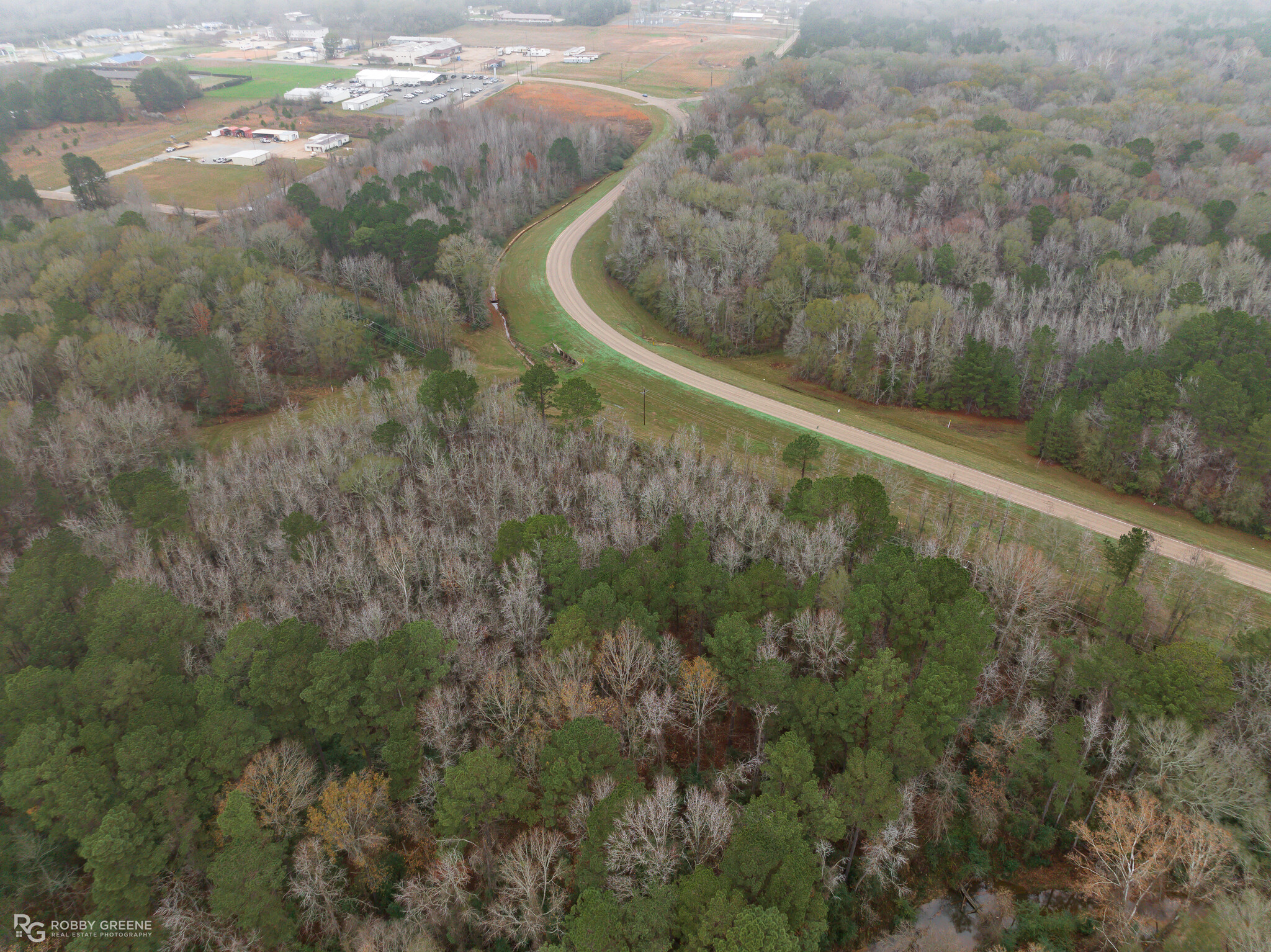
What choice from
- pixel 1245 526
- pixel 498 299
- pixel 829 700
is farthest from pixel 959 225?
pixel 829 700

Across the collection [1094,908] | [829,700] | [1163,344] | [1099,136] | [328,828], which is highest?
[1099,136]

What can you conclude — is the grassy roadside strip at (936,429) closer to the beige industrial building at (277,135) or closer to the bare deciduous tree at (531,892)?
the bare deciduous tree at (531,892)

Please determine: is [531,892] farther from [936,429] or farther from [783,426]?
[936,429]

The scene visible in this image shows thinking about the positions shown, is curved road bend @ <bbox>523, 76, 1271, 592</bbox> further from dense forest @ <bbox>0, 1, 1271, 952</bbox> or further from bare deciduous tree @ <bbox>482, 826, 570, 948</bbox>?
bare deciduous tree @ <bbox>482, 826, 570, 948</bbox>

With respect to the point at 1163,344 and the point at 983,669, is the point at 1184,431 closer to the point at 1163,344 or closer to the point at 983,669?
the point at 1163,344

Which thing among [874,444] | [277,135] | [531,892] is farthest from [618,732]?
[277,135]
